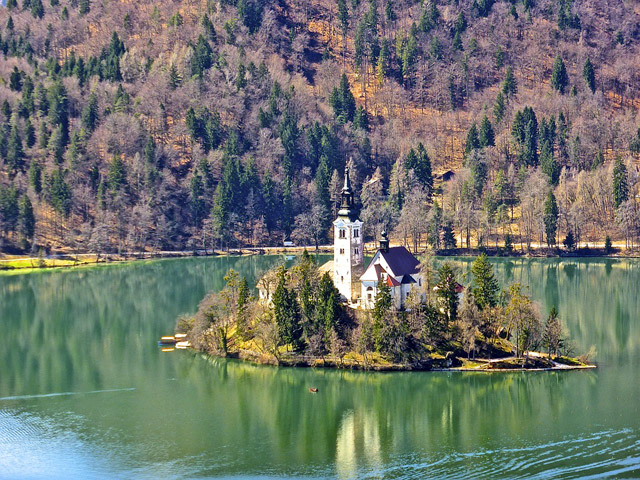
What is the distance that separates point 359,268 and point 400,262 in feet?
11.8

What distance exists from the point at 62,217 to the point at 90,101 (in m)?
28.8

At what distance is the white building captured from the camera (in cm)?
8281

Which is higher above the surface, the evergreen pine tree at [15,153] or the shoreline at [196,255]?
the evergreen pine tree at [15,153]

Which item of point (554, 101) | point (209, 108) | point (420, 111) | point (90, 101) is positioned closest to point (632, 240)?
point (554, 101)

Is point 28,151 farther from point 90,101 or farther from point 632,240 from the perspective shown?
point 632,240

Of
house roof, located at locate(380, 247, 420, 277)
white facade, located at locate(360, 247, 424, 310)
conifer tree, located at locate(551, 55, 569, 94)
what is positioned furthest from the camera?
conifer tree, located at locate(551, 55, 569, 94)

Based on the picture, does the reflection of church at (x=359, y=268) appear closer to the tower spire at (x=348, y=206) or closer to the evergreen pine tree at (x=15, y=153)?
the tower spire at (x=348, y=206)

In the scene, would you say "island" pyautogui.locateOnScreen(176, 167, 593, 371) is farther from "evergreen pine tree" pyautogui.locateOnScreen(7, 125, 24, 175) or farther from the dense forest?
"evergreen pine tree" pyautogui.locateOnScreen(7, 125, 24, 175)

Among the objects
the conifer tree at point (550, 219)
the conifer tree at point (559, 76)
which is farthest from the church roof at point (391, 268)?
the conifer tree at point (559, 76)

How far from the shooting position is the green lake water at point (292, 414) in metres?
56.8

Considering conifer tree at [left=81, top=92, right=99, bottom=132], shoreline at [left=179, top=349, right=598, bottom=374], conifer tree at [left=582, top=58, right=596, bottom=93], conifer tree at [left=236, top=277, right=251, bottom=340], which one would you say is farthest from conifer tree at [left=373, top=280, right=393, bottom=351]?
conifer tree at [left=582, top=58, right=596, bottom=93]

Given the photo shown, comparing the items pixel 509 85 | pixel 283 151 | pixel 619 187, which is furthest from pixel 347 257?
pixel 509 85

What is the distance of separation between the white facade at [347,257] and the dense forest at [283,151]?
6268 centimetres

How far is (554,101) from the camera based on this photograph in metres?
183
